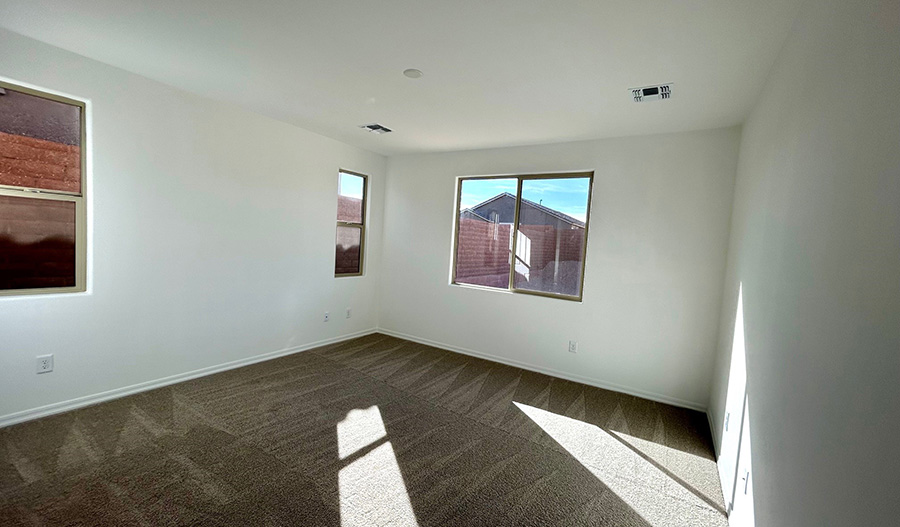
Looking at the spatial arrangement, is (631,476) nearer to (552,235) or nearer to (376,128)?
(552,235)

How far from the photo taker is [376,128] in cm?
392

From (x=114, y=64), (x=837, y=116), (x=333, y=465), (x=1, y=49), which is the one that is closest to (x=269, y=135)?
(x=114, y=64)

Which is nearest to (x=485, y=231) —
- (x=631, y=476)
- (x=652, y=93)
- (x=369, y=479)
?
(x=652, y=93)

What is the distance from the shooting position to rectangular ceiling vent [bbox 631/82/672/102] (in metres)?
2.59

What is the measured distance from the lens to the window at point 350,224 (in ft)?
15.7

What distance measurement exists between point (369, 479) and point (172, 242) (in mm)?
2571

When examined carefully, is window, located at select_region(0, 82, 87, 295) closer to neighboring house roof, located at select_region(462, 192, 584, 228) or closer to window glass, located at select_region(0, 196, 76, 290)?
window glass, located at select_region(0, 196, 76, 290)

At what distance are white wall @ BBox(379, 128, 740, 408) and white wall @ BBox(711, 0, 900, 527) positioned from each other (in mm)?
1623

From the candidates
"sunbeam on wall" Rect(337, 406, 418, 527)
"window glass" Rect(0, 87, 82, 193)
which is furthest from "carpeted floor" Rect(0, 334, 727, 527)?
"window glass" Rect(0, 87, 82, 193)

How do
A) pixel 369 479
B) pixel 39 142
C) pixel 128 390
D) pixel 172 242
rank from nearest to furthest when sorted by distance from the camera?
1. pixel 369 479
2. pixel 39 142
3. pixel 128 390
4. pixel 172 242

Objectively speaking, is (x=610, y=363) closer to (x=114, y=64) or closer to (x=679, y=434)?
(x=679, y=434)

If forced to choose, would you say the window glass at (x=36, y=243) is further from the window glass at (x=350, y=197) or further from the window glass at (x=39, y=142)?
the window glass at (x=350, y=197)

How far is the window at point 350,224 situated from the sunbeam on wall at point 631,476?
9.73 ft

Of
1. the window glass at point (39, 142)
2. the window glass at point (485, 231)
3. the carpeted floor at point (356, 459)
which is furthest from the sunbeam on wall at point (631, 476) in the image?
the window glass at point (39, 142)
